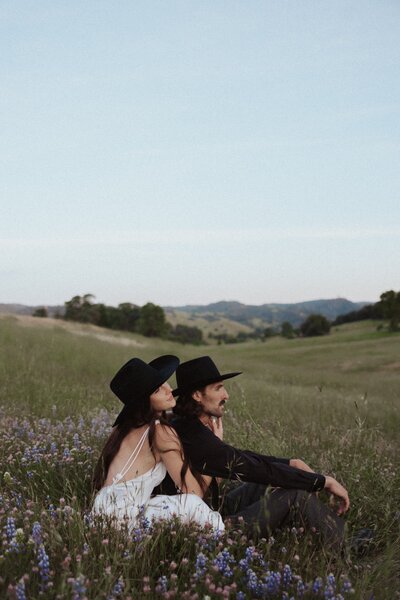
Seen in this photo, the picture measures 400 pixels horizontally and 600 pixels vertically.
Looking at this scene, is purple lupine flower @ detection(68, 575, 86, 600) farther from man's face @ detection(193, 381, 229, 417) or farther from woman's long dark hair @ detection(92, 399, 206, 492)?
man's face @ detection(193, 381, 229, 417)

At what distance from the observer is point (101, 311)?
77.7m

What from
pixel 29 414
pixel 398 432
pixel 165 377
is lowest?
pixel 398 432

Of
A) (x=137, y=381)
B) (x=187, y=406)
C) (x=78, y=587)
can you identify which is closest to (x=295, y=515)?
(x=187, y=406)

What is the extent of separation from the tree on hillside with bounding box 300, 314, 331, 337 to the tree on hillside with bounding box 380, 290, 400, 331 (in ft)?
50.2

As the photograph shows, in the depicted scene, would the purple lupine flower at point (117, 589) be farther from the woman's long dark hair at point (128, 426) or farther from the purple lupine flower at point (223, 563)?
the woman's long dark hair at point (128, 426)

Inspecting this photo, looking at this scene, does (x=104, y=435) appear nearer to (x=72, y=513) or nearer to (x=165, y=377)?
(x=165, y=377)

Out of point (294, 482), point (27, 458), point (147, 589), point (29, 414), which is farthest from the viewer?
point (29, 414)

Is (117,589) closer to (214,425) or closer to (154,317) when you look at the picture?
(214,425)

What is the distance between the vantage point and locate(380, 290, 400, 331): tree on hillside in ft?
191

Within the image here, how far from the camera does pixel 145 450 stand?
398cm

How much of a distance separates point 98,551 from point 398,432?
7107mm

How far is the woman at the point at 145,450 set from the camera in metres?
3.83

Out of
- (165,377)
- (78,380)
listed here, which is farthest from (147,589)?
(78,380)

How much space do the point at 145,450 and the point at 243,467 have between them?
2.20 feet
